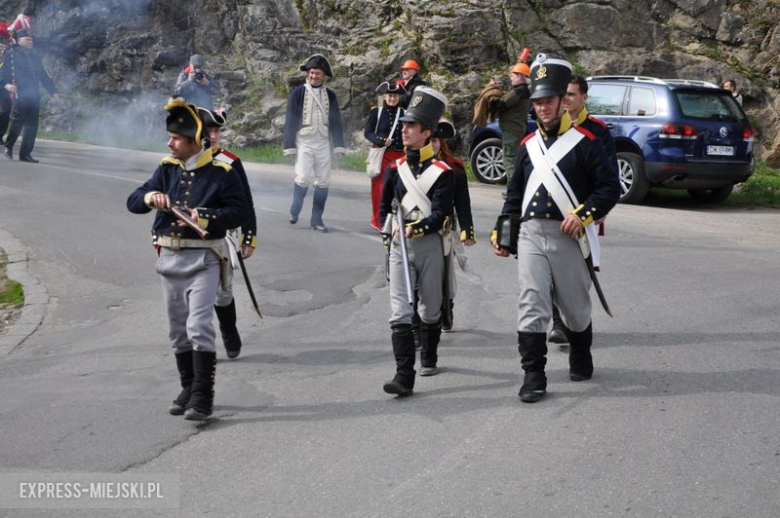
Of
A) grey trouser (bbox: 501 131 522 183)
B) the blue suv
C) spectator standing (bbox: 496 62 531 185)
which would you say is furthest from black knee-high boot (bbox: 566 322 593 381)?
the blue suv

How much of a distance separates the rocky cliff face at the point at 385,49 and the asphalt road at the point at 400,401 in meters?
10.4

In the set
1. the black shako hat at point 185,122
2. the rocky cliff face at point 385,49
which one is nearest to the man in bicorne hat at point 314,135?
the black shako hat at point 185,122

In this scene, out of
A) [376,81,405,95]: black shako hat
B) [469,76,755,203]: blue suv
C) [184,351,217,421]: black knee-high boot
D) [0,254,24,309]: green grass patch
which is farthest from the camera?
[469,76,755,203]: blue suv

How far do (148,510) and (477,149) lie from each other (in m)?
13.4

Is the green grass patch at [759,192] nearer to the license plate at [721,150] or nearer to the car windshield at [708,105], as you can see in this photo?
the license plate at [721,150]

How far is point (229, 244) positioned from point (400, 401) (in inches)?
72.6

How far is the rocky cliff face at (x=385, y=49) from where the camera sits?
21156 mm

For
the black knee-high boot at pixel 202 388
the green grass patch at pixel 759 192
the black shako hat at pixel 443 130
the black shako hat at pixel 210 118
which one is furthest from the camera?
the green grass patch at pixel 759 192

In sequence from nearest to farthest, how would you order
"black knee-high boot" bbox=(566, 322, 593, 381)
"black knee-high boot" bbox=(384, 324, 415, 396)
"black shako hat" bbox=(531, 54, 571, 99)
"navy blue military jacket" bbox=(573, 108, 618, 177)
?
"black shako hat" bbox=(531, 54, 571, 99), "black knee-high boot" bbox=(384, 324, 415, 396), "black knee-high boot" bbox=(566, 322, 593, 381), "navy blue military jacket" bbox=(573, 108, 618, 177)

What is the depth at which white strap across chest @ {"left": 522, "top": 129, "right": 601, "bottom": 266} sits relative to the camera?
6.38 m

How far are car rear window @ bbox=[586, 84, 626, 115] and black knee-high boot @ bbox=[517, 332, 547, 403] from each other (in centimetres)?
1019

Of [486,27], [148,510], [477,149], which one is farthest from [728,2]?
[148,510]

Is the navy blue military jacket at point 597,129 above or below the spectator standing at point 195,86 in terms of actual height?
above

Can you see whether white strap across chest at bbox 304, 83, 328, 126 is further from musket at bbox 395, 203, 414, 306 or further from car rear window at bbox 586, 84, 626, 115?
musket at bbox 395, 203, 414, 306
